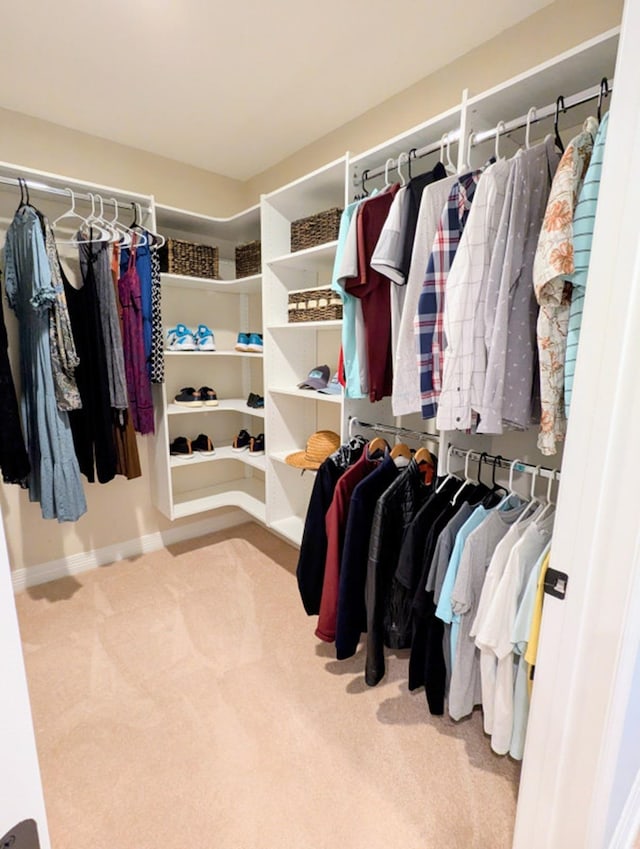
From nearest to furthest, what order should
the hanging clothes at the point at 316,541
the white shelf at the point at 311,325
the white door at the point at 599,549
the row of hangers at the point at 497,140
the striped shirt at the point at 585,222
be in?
the white door at the point at 599,549
the striped shirt at the point at 585,222
the row of hangers at the point at 497,140
the hanging clothes at the point at 316,541
the white shelf at the point at 311,325

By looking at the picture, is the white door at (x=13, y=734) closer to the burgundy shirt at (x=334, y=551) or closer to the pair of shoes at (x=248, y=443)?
the burgundy shirt at (x=334, y=551)

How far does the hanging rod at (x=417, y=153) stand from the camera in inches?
55.7

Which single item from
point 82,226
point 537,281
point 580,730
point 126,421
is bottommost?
point 580,730

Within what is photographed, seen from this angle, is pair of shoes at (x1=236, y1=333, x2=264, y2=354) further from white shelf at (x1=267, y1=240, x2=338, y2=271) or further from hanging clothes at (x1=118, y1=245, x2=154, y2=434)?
hanging clothes at (x1=118, y1=245, x2=154, y2=434)

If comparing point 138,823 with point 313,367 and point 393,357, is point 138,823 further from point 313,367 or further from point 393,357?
point 313,367

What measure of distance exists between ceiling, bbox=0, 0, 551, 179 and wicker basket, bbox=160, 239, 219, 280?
57cm

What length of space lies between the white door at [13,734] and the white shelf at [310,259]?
5.62 feet

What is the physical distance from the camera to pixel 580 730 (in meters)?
0.83

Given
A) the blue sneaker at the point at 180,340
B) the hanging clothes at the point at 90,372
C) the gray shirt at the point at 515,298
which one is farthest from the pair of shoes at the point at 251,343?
the gray shirt at the point at 515,298

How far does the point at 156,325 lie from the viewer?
2191mm

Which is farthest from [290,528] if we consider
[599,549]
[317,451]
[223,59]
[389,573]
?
[223,59]

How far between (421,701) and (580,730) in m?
0.99

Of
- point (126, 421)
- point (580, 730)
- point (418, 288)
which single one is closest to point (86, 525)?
point (126, 421)

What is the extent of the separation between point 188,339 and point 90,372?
589 millimetres
